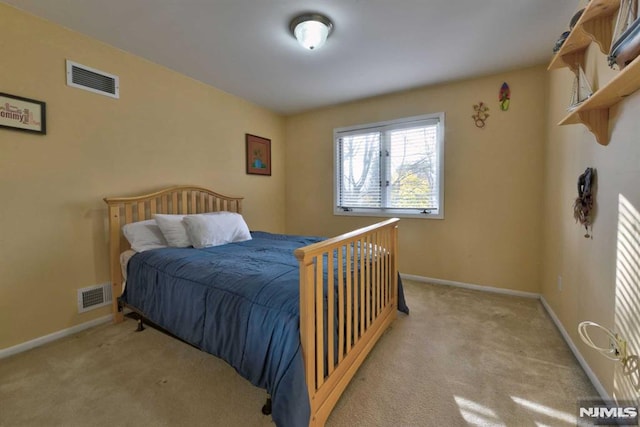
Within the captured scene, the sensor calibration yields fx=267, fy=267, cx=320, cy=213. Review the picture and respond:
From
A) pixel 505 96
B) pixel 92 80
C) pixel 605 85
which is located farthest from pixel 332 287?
pixel 505 96

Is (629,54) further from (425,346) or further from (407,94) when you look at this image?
(407,94)

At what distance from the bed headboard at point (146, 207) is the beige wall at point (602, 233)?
3266mm

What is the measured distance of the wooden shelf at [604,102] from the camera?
3.33ft

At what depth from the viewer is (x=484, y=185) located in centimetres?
293

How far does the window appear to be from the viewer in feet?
10.5

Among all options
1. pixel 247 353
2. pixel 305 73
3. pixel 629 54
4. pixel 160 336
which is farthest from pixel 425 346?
pixel 305 73

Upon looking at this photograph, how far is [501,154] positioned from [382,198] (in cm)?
138

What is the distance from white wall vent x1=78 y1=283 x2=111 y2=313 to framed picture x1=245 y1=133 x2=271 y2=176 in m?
2.06

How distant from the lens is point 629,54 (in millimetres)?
972

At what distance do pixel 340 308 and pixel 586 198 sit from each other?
161cm

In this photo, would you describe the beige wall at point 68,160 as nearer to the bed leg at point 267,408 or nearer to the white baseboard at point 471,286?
the bed leg at point 267,408

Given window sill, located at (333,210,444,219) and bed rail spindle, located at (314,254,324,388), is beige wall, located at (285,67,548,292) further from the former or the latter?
bed rail spindle, located at (314,254,324,388)

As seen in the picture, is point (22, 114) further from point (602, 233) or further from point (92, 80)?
point (602, 233)

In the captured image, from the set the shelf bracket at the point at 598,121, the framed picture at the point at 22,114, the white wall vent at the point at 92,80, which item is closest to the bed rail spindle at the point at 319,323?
the shelf bracket at the point at 598,121
